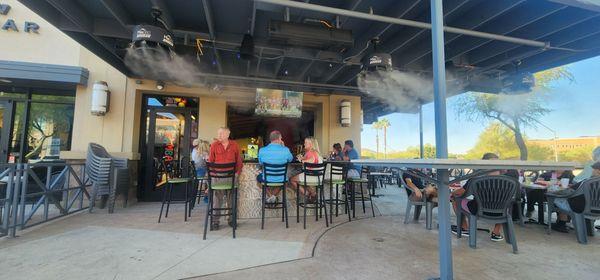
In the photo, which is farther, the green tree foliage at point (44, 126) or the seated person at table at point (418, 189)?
the green tree foliage at point (44, 126)

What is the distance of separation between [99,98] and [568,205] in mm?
8041

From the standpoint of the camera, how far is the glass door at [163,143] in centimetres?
614

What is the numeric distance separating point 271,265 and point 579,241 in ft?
12.9

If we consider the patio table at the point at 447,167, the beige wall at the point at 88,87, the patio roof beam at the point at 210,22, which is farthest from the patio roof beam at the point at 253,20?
the beige wall at the point at 88,87

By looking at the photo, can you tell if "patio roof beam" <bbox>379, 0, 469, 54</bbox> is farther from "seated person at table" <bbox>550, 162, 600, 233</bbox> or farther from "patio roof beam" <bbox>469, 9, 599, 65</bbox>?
"seated person at table" <bbox>550, 162, 600, 233</bbox>

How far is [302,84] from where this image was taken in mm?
6316

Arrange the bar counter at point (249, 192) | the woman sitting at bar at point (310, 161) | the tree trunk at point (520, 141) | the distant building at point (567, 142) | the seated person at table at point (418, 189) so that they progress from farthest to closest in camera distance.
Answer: the tree trunk at point (520, 141), the distant building at point (567, 142), the bar counter at point (249, 192), the woman sitting at bar at point (310, 161), the seated person at table at point (418, 189)

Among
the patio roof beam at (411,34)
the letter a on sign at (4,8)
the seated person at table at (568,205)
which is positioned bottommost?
the seated person at table at (568,205)

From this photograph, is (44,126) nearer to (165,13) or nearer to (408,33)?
(165,13)

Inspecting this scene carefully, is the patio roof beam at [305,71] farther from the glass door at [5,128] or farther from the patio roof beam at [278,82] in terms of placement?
the glass door at [5,128]

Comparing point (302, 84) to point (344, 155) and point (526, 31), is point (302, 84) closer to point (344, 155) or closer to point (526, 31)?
point (344, 155)

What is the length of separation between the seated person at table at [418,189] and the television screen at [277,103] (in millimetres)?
3153

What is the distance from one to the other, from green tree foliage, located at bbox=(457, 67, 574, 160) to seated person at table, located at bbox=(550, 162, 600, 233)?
286 inches

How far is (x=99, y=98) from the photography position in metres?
5.35
